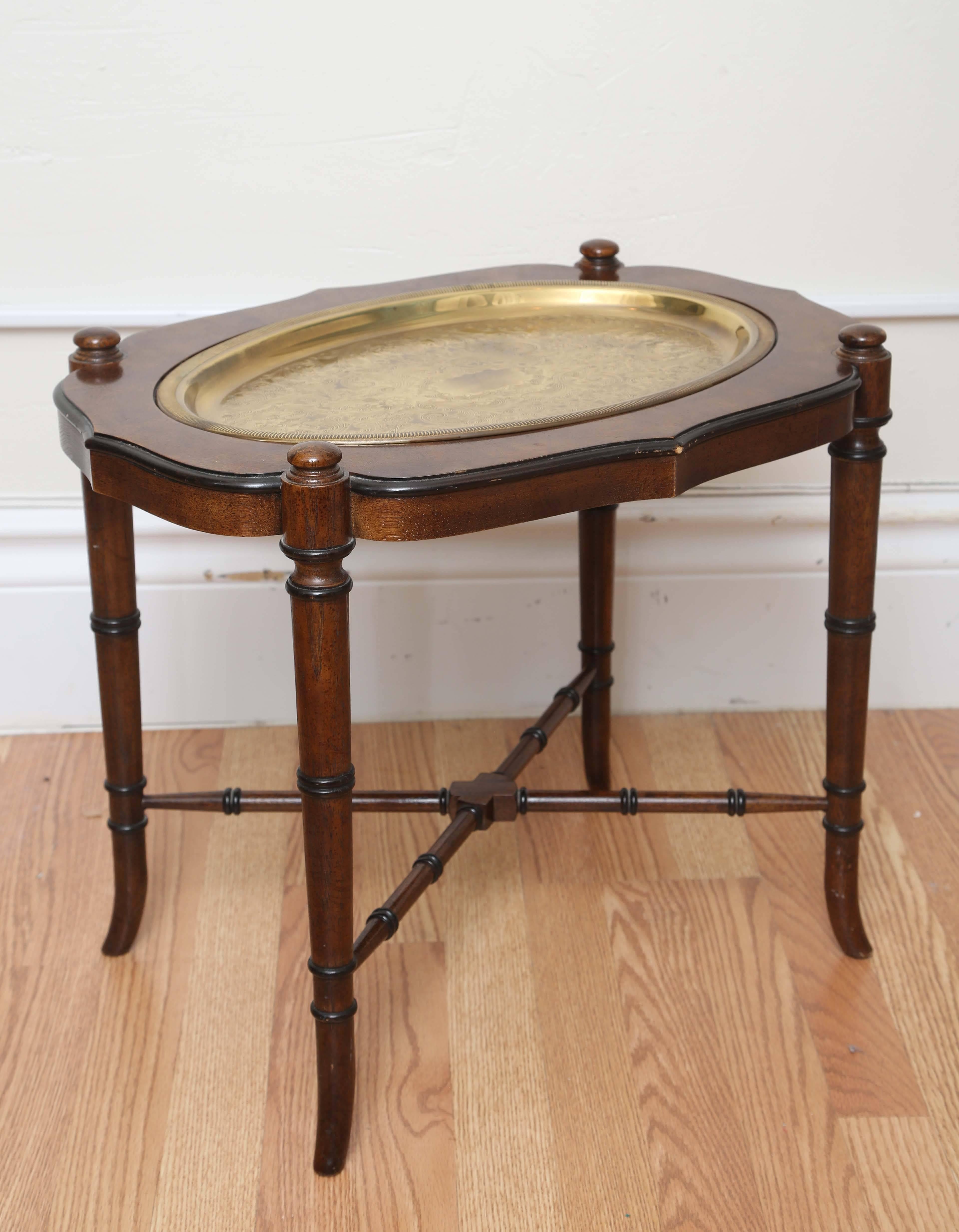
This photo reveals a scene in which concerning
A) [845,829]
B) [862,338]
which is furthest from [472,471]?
[845,829]

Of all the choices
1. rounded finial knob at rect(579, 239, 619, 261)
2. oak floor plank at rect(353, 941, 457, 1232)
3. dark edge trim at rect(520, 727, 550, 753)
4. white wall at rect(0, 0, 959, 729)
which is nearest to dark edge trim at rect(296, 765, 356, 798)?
oak floor plank at rect(353, 941, 457, 1232)

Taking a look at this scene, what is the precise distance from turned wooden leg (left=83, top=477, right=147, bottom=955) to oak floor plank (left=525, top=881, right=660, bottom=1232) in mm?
454

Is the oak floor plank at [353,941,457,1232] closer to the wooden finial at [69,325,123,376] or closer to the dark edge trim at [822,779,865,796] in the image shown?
the dark edge trim at [822,779,865,796]

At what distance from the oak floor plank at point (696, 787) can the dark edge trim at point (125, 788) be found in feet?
2.08

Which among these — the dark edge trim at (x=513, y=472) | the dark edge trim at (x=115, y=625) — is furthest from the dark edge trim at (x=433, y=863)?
the dark edge trim at (x=513, y=472)

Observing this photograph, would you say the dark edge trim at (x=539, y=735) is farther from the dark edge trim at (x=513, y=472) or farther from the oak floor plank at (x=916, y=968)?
the dark edge trim at (x=513, y=472)

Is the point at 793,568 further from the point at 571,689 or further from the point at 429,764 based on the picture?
the point at 429,764

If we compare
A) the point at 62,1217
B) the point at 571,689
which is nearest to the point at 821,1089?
the point at 571,689

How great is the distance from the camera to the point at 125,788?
1407 millimetres

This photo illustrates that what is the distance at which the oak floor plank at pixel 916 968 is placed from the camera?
1.25 meters

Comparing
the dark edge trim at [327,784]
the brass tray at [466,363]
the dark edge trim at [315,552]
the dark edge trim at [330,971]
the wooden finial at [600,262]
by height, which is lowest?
the dark edge trim at [330,971]

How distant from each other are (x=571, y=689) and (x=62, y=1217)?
809 mm

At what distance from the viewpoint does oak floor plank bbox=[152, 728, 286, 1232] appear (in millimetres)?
1156

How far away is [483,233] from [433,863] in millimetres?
877
